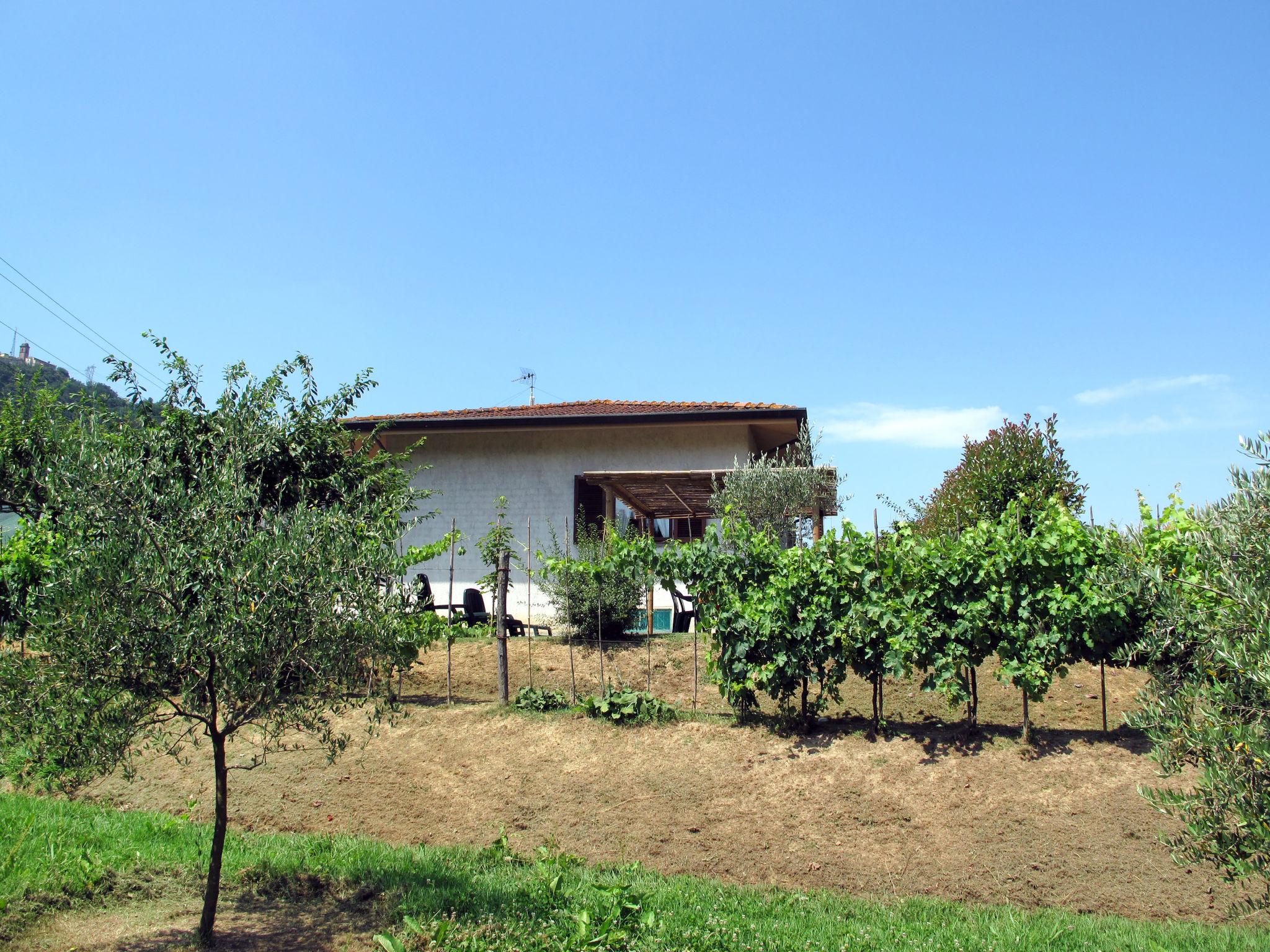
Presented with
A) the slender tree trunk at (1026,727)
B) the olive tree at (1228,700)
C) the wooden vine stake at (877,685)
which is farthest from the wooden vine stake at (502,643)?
the olive tree at (1228,700)

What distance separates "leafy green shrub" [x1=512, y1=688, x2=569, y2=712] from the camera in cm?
941

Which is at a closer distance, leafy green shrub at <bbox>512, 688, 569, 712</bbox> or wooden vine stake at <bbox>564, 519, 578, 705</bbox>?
leafy green shrub at <bbox>512, 688, 569, 712</bbox>

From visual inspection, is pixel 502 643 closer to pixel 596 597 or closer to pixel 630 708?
pixel 630 708

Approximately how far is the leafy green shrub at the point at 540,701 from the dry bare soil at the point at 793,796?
237 millimetres

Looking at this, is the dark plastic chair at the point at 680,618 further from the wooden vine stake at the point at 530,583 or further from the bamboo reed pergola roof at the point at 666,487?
the wooden vine stake at the point at 530,583

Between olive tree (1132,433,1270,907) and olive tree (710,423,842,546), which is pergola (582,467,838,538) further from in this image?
olive tree (1132,433,1270,907)

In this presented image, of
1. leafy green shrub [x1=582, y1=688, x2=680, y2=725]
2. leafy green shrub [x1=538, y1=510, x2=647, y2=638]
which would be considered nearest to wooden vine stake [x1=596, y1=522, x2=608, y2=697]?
leafy green shrub [x1=538, y1=510, x2=647, y2=638]

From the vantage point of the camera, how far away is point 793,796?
24.6 feet

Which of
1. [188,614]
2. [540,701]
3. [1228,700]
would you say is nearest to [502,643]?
[540,701]

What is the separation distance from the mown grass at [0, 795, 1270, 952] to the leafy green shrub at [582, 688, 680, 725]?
6.96ft

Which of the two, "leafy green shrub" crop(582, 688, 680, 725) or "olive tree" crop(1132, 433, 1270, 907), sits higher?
"olive tree" crop(1132, 433, 1270, 907)

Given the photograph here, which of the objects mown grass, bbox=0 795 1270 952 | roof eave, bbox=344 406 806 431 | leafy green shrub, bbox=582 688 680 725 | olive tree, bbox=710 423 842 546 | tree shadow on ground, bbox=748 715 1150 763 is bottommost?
mown grass, bbox=0 795 1270 952

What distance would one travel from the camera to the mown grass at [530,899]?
5.24m

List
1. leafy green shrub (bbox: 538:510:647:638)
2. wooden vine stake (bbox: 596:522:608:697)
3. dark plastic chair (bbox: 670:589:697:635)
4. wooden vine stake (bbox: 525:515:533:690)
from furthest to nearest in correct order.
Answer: dark plastic chair (bbox: 670:589:697:635)
leafy green shrub (bbox: 538:510:647:638)
wooden vine stake (bbox: 525:515:533:690)
wooden vine stake (bbox: 596:522:608:697)
